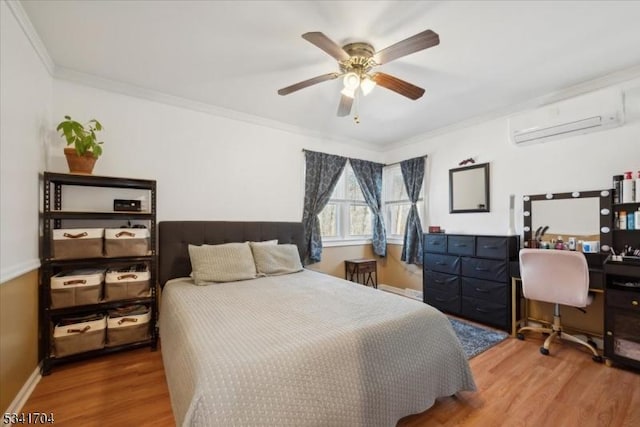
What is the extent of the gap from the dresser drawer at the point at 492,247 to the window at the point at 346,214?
177 centimetres

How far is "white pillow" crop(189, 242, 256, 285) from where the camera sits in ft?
8.14

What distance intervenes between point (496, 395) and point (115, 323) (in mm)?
2973

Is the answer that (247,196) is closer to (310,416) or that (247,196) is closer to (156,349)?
(156,349)

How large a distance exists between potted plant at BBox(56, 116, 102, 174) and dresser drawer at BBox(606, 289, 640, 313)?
4.36m

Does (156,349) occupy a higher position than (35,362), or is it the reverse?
(35,362)

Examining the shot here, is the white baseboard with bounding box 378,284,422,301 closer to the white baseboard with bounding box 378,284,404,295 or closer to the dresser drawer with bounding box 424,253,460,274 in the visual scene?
the white baseboard with bounding box 378,284,404,295

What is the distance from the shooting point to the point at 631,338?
2.10 m

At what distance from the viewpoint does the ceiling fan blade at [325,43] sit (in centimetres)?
153

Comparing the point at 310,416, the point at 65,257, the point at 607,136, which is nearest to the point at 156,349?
the point at 65,257

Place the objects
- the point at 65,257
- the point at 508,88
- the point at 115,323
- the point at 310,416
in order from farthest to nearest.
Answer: the point at 508,88 < the point at 115,323 < the point at 65,257 < the point at 310,416

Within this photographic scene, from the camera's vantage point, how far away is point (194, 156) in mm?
3014

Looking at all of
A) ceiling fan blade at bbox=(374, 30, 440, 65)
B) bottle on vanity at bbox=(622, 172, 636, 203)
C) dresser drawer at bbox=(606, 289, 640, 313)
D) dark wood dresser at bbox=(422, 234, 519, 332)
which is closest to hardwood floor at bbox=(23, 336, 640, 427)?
dresser drawer at bbox=(606, 289, 640, 313)

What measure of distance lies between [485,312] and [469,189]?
1506 mm

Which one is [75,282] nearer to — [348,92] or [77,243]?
[77,243]
